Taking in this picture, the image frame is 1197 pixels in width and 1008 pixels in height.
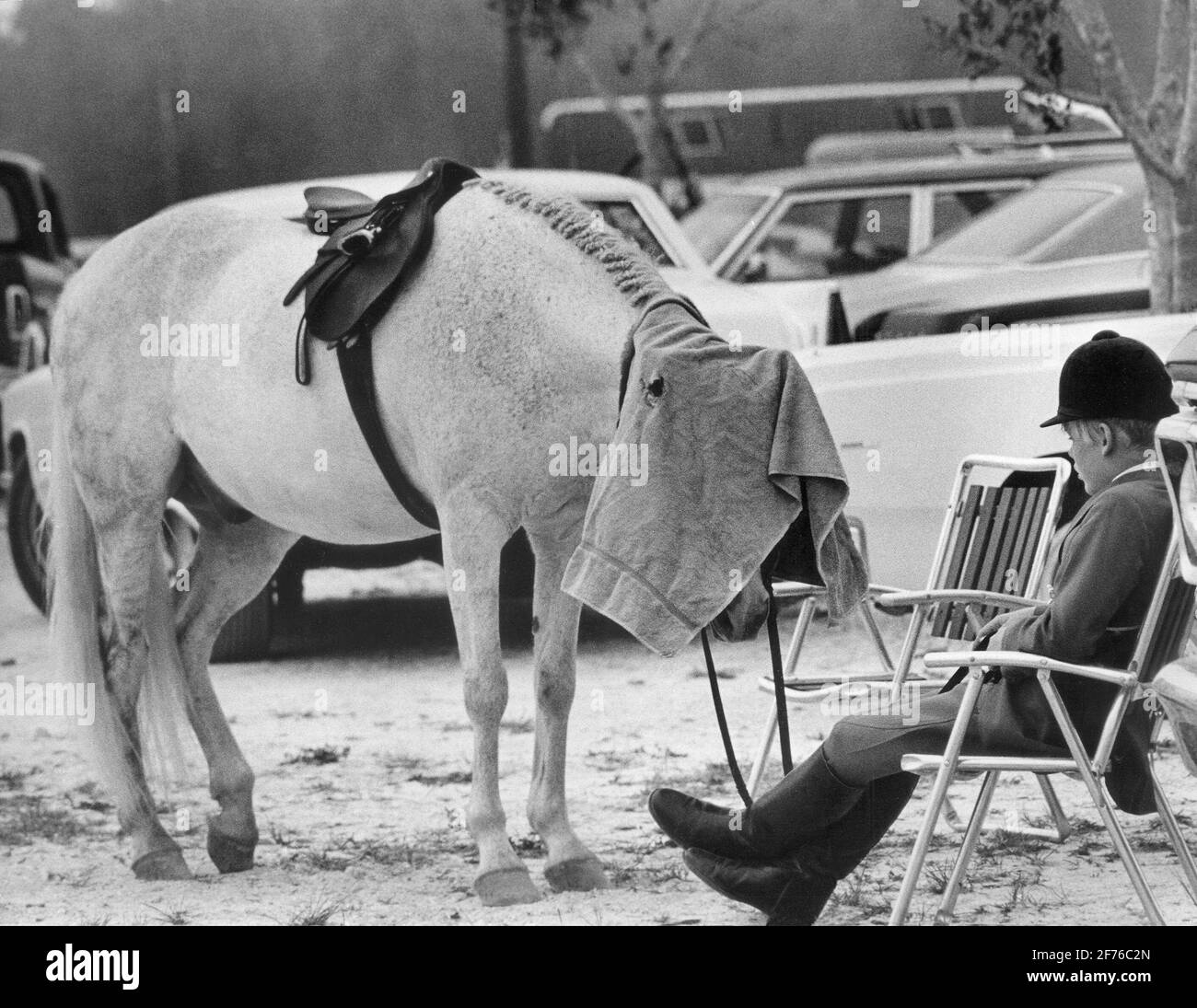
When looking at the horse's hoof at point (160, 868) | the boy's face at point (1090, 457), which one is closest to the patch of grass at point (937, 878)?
the boy's face at point (1090, 457)

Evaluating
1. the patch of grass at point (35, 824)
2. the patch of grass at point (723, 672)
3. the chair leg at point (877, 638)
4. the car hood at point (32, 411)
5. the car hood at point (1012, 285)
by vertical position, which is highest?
the car hood at point (1012, 285)

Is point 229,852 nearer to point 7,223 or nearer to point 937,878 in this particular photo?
point 937,878

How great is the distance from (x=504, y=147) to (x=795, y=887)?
13.9m

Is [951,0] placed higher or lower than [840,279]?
higher

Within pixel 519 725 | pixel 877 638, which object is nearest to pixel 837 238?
pixel 519 725

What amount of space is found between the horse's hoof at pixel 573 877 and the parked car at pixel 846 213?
263 inches

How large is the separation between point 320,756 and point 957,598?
2477 millimetres

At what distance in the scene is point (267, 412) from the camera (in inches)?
189

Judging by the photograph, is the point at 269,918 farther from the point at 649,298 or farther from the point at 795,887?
the point at 649,298

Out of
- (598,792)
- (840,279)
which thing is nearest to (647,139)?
(840,279)

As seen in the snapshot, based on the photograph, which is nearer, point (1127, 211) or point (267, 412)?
point (267, 412)

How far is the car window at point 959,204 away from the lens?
1173cm

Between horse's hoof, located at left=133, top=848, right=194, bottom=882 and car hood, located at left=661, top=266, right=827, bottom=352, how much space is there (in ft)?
10.6

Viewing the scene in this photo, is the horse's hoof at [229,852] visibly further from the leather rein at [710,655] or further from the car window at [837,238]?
the car window at [837,238]
